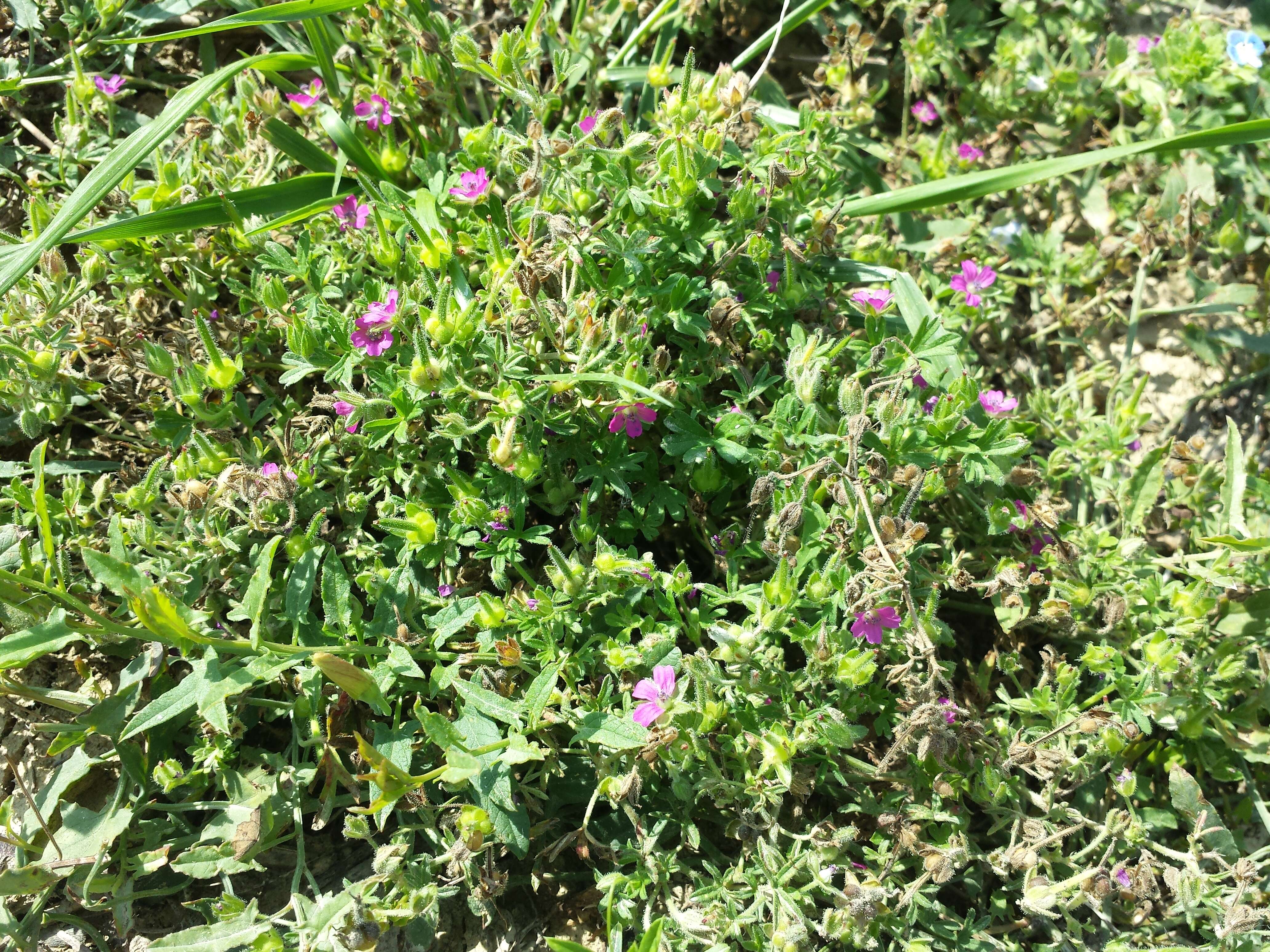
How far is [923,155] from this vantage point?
344 cm

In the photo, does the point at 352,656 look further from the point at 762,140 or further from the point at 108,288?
the point at 762,140

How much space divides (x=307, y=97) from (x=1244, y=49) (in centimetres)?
315

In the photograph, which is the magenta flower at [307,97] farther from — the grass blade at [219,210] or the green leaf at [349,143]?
→ the grass blade at [219,210]

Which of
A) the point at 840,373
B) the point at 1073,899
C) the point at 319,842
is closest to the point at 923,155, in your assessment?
the point at 840,373

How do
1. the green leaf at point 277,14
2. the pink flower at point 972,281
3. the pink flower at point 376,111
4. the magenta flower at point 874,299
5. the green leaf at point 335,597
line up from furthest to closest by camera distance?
1. the pink flower at point 972,281
2. the pink flower at point 376,111
3. the magenta flower at point 874,299
4. the green leaf at point 277,14
5. the green leaf at point 335,597

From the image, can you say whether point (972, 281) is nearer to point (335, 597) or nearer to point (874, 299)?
point (874, 299)

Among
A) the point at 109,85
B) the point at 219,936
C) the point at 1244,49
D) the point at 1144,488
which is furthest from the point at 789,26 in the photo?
the point at 219,936

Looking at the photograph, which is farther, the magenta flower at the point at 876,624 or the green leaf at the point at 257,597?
the magenta flower at the point at 876,624

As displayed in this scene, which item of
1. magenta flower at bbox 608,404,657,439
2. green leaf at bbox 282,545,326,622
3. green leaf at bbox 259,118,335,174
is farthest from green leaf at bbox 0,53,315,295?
magenta flower at bbox 608,404,657,439

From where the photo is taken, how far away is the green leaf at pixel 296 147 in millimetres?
2689

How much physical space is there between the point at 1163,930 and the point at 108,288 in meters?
3.36

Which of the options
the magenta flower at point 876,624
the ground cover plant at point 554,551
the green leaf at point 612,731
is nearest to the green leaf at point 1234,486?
the ground cover plant at point 554,551

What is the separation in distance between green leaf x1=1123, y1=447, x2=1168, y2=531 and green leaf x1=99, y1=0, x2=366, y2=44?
2531 mm

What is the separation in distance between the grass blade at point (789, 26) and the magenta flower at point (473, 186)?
0.88m
